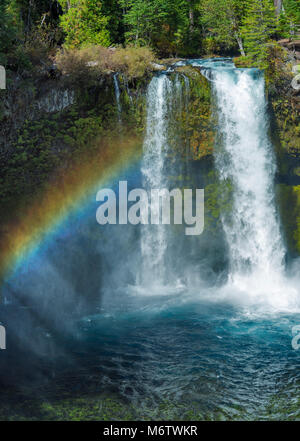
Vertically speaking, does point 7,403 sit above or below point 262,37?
below

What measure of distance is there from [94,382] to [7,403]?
187cm

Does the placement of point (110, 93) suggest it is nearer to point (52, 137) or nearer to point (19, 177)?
point (52, 137)

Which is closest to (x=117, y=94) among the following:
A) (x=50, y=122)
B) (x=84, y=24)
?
(x=50, y=122)

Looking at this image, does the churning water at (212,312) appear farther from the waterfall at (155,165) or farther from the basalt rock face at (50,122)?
the basalt rock face at (50,122)

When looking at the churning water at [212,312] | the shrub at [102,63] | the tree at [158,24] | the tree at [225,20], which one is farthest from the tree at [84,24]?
the tree at [225,20]

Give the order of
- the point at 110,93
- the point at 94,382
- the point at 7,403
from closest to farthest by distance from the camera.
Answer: the point at 7,403
the point at 94,382
the point at 110,93

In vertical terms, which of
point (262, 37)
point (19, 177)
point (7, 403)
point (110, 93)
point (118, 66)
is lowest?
point (7, 403)

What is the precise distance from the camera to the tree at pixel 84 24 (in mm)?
19094

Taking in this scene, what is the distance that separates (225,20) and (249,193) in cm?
1252

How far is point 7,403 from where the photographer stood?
27.9ft

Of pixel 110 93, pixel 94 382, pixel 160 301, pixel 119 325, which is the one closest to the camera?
pixel 94 382

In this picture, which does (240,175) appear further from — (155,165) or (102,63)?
(102,63)

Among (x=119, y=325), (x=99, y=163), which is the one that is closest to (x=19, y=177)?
(x=99, y=163)

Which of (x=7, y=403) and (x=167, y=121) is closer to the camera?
(x=7, y=403)
